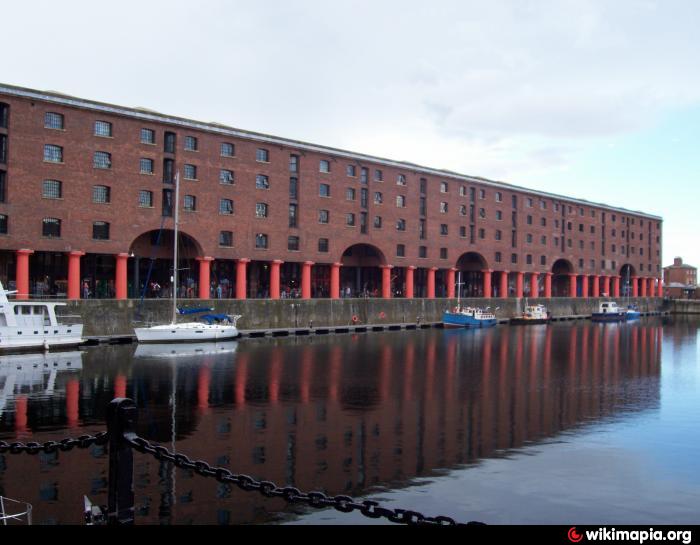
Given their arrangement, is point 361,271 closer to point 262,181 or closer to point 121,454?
point 262,181

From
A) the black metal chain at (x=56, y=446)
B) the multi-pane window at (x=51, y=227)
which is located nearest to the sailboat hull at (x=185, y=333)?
the multi-pane window at (x=51, y=227)

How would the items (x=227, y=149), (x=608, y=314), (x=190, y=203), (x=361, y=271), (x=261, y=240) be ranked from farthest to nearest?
(x=608, y=314), (x=361, y=271), (x=261, y=240), (x=227, y=149), (x=190, y=203)

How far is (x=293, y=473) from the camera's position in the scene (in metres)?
16.9

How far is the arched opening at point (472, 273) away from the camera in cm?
8688

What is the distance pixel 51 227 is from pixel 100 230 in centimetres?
366

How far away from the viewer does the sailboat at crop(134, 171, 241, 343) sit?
49.6 metres

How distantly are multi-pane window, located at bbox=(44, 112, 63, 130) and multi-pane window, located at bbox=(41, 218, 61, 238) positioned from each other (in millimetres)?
6838

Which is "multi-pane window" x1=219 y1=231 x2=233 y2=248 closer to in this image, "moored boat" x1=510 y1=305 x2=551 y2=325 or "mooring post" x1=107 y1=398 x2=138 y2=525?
"moored boat" x1=510 y1=305 x2=551 y2=325

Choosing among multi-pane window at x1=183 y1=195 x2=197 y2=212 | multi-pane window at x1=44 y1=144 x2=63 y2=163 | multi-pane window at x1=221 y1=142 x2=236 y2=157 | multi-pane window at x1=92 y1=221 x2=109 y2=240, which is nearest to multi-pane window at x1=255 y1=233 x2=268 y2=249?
multi-pane window at x1=183 y1=195 x2=197 y2=212
